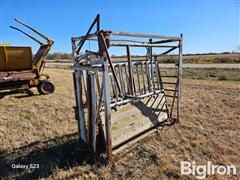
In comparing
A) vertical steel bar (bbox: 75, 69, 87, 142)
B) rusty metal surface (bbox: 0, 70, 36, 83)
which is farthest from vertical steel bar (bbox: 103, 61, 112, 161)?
rusty metal surface (bbox: 0, 70, 36, 83)

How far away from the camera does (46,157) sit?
2.85 meters

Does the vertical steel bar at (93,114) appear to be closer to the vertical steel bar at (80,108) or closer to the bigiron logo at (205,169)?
the vertical steel bar at (80,108)

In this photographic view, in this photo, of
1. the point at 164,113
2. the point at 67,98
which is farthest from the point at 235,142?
the point at 67,98

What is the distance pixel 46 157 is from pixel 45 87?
13.3ft

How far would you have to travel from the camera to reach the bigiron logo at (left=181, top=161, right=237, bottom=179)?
2.45m

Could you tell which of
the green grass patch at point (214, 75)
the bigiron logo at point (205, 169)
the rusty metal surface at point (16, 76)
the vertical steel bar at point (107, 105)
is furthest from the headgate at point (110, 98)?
the green grass patch at point (214, 75)

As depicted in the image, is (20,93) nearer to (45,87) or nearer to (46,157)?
(45,87)

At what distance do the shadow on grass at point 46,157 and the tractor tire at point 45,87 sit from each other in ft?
11.2

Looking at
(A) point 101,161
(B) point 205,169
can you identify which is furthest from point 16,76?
(B) point 205,169

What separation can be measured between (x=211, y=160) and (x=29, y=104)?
492 cm

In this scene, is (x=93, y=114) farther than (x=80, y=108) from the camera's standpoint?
No

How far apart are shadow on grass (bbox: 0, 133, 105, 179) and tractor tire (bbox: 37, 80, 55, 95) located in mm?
3422

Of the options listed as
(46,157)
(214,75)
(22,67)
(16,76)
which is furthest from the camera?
(214,75)

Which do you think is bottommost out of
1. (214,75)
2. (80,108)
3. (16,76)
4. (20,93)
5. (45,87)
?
(214,75)
